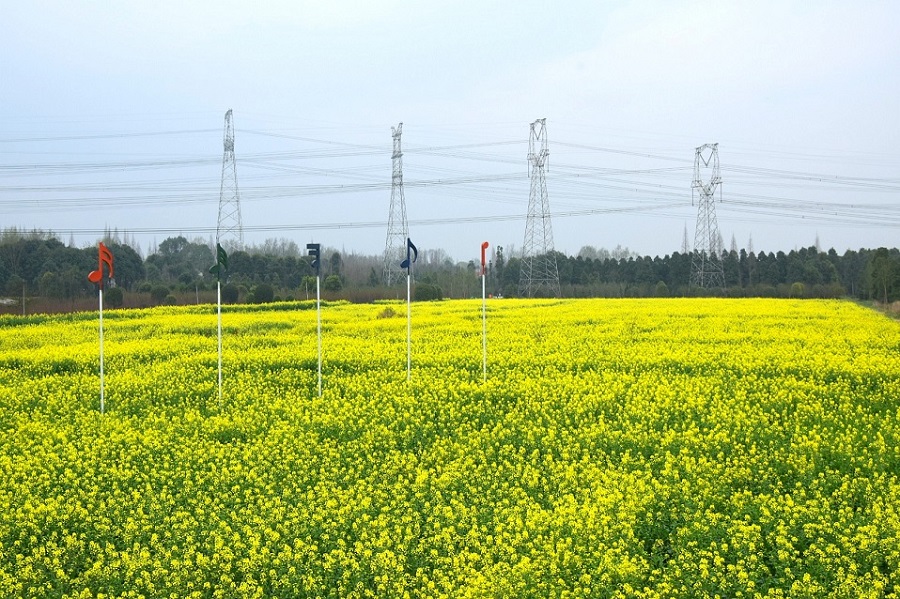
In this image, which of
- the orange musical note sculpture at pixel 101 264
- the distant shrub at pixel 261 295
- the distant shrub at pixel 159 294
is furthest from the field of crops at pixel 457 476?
the distant shrub at pixel 159 294

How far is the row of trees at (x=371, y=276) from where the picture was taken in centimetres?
5063

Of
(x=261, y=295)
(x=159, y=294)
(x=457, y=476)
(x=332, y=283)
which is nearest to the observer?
(x=457, y=476)

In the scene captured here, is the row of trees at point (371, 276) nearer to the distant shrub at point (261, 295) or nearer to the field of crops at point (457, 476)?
the distant shrub at point (261, 295)

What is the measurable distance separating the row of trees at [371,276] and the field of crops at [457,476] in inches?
1194

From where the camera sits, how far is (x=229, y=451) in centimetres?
1084

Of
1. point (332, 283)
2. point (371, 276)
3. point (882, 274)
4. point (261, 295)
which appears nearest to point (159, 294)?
point (261, 295)

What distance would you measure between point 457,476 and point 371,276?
6415cm

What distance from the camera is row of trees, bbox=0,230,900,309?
1993 inches

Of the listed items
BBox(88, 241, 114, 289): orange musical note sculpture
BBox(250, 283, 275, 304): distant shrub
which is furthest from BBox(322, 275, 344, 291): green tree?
BBox(88, 241, 114, 289): orange musical note sculpture

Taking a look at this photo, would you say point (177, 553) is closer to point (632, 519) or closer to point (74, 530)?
point (74, 530)

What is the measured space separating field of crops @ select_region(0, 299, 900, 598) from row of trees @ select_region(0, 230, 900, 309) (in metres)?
30.3

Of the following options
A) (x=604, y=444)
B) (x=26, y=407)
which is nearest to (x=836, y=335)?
(x=604, y=444)

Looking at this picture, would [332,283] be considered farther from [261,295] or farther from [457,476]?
[457,476]

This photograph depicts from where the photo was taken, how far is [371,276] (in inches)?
2876
